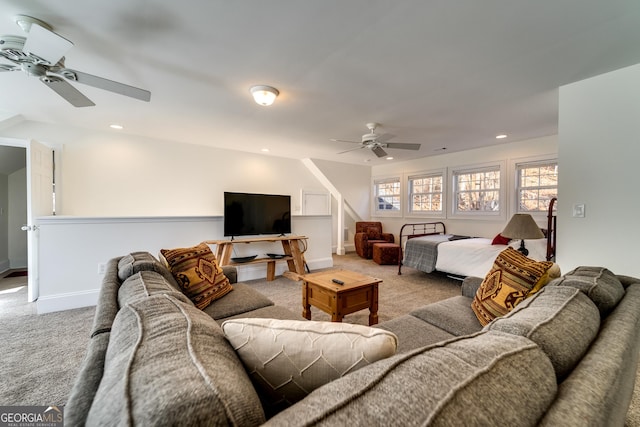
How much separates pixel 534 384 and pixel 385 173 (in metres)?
6.75

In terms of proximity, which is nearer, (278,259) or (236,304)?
(236,304)

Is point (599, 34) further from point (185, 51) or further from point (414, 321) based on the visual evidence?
point (185, 51)

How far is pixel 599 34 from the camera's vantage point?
5.98 ft

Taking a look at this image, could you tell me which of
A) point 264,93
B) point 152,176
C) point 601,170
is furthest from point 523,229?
point 152,176

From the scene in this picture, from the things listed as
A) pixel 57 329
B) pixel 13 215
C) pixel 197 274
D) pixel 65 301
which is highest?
pixel 13 215

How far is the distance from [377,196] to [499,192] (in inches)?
117

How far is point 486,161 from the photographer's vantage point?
511cm

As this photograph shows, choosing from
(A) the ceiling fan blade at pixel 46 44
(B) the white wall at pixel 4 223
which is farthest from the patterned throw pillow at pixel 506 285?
(B) the white wall at pixel 4 223

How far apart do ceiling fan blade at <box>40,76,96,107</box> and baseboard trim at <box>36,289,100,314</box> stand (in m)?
2.18

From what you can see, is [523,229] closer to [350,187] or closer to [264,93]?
[264,93]

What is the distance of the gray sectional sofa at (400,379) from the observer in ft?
1.41

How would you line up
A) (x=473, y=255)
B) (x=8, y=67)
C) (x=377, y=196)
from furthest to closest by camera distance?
1. (x=377, y=196)
2. (x=473, y=255)
3. (x=8, y=67)

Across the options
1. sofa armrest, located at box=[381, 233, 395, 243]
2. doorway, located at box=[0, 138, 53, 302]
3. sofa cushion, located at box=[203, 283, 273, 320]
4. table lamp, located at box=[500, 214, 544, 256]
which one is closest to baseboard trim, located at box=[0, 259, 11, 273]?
doorway, located at box=[0, 138, 53, 302]

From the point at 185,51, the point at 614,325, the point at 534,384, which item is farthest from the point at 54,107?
the point at 614,325
